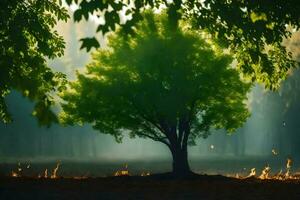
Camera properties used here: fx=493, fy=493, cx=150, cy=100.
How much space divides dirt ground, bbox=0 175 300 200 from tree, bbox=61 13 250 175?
5735 millimetres

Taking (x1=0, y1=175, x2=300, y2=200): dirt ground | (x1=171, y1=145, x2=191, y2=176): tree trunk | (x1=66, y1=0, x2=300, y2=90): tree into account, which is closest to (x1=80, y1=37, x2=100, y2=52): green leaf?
(x1=66, y1=0, x2=300, y2=90): tree

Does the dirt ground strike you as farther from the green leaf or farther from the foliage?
the green leaf

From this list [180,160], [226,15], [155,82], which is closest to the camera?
[226,15]

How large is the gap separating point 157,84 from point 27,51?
1015 cm

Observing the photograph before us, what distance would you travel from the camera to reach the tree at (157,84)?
71.4ft

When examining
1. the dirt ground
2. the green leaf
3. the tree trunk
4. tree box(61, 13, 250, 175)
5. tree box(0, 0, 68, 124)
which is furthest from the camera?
the tree trunk

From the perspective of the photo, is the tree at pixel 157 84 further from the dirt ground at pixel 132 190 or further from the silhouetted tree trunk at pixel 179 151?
the dirt ground at pixel 132 190

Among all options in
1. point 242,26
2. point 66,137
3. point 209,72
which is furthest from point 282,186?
point 66,137

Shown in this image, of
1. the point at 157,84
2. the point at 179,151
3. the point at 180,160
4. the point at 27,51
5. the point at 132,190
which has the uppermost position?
the point at 157,84

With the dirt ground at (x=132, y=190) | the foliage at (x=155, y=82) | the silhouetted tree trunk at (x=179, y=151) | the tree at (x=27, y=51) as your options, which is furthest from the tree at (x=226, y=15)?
the silhouetted tree trunk at (x=179, y=151)

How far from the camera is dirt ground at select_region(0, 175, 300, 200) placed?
1328cm

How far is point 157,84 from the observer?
21.9 metres

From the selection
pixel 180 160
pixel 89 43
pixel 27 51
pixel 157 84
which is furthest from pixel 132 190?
pixel 180 160

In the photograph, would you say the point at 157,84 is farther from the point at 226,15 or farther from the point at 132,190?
the point at 226,15
